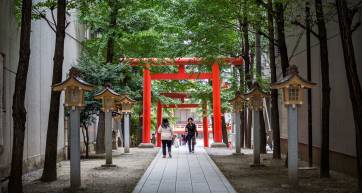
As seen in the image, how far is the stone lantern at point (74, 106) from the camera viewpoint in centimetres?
1284

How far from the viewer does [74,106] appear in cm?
1309

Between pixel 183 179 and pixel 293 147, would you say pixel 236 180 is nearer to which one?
pixel 183 179

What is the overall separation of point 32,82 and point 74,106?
15.9 ft

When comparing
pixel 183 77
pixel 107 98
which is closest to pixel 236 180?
pixel 107 98

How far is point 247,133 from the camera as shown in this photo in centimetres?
3041

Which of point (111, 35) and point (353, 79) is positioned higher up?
point (111, 35)

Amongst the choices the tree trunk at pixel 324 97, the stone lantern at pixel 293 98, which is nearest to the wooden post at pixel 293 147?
the stone lantern at pixel 293 98

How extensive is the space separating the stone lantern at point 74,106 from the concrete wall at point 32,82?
1.76m

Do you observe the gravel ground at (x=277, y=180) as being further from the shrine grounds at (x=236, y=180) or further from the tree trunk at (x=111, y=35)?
the tree trunk at (x=111, y=35)

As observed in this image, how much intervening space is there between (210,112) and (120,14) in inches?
622

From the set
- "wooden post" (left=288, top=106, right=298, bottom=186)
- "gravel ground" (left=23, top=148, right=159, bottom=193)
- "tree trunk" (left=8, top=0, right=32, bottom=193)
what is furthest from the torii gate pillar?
"tree trunk" (left=8, top=0, right=32, bottom=193)

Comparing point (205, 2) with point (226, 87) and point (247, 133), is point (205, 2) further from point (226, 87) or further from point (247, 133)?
point (226, 87)

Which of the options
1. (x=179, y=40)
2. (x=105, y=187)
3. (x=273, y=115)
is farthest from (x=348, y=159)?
(x=179, y=40)

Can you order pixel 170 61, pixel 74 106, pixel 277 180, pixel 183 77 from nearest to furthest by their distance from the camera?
pixel 74 106, pixel 277 180, pixel 170 61, pixel 183 77
